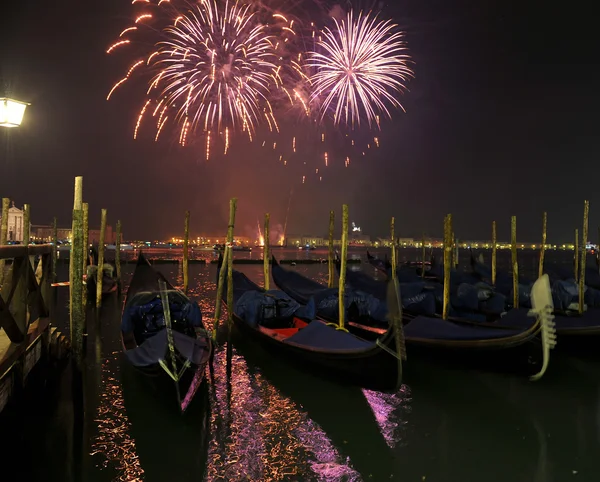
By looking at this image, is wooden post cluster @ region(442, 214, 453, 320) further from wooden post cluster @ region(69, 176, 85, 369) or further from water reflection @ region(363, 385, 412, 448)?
wooden post cluster @ region(69, 176, 85, 369)

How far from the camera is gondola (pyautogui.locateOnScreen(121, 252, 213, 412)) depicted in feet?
15.3

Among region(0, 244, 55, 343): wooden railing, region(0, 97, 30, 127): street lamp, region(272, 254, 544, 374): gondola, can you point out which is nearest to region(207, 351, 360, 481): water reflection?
region(0, 244, 55, 343): wooden railing

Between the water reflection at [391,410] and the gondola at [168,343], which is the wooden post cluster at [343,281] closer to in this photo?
the water reflection at [391,410]

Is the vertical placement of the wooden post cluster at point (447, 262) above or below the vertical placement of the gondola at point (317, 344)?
above

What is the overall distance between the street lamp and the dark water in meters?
3.27

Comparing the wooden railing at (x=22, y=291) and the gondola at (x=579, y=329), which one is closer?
the wooden railing at (x=22, y=291)

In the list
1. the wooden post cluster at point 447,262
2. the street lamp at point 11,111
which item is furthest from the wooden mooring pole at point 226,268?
the wooden post cluster at point 447,262

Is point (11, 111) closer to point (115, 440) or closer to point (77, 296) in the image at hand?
point (77, 296)

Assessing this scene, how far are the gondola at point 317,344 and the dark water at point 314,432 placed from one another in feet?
1.04

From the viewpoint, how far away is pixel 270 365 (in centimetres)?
727

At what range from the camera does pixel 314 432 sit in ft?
15.2

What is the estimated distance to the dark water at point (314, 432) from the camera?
3.88m

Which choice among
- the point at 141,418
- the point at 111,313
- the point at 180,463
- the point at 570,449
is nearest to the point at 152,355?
the point at 141,418

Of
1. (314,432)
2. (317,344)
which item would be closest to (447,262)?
(317,344)
